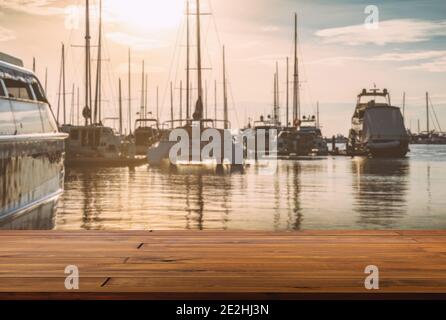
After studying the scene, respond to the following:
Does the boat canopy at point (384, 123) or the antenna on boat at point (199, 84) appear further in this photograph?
the boat canopy at point (384, 123)

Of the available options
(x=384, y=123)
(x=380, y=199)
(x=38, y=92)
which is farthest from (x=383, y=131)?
(x=38, y=92)

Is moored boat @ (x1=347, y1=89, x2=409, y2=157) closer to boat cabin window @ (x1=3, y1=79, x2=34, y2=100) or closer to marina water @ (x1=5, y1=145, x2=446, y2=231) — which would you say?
marina water @ (x1=5, y1=145, x2=446, y2=231)

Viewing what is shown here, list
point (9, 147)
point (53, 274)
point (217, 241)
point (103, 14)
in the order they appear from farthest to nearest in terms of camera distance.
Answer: point (103, 14), point (9, 147), point (217, 241), point (53, 274)

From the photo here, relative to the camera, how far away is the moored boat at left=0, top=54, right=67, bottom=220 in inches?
257

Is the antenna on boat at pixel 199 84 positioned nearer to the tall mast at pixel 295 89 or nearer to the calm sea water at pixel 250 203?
the calm sea water at pixel 250 203

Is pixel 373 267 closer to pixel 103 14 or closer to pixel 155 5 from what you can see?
pixel 155 5

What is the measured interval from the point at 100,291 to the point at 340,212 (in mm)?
15397

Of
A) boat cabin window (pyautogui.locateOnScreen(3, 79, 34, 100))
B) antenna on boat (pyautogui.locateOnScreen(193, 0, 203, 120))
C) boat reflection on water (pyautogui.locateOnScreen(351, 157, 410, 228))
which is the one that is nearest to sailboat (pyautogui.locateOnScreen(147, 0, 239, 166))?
antenna on boat (pyautogui.locateOnScreen(193, 0, 203, 120))

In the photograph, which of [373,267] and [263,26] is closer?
[373,267]

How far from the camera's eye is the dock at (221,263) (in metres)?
3.21

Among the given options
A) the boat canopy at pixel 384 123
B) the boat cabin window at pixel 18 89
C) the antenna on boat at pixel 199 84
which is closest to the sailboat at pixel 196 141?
the antenna on boat at pixel 199 84

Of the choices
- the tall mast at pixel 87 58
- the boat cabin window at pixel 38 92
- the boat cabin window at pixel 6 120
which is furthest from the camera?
the tall mast at pixel 87 58

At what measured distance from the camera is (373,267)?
3.72 metres
